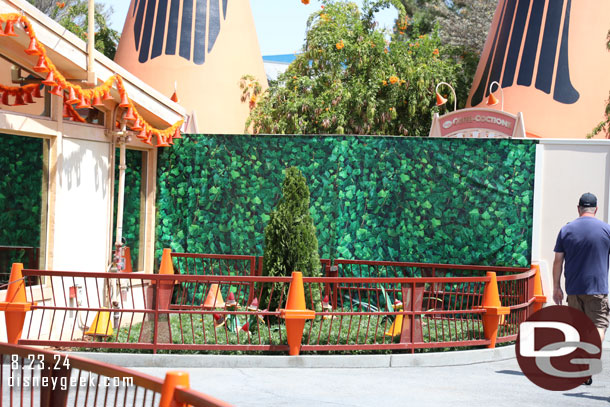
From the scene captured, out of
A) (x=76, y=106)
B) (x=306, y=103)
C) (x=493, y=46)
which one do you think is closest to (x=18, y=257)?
(x=76, y=106)

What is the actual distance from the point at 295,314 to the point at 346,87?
46.9ft

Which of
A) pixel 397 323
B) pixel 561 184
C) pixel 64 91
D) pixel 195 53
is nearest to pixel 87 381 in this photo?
pixel 397 323

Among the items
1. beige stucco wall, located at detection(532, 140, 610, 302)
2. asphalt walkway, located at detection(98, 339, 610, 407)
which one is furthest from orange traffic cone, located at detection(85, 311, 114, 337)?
beige stucco wall, located at detection(532, 140, 610, 302)

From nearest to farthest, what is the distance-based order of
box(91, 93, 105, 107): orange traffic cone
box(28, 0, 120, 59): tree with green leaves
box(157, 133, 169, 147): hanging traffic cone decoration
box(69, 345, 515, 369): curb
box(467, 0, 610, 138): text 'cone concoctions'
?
1. box(69, 345, 515, 369): curb
2. box(91, 93, 105, 107): orange traffic cone
3. box(157, 133, 169, 147): hanging traffic cone decoration
4. box(467, 0, 610, 138): text 'cone concoctions'
5. box(28, 0, 120, 59): tree with green leaves

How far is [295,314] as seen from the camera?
8.77 meters

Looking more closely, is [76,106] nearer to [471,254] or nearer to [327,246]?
[327,246]

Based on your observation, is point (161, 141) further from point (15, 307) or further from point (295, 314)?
point (295, 314)

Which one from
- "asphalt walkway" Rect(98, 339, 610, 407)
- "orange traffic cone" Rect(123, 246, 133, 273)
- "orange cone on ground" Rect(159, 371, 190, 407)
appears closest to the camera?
"orange cone on ground" Rect(159, 371, 190, 407)

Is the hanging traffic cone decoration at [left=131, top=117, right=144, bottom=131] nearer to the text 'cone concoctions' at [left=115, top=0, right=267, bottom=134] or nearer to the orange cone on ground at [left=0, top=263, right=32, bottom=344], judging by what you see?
the orange cone on ground at [left=0, top=263, right=32, bottom=344]

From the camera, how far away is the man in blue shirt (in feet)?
25.2

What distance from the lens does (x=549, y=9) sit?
18109 millimetres

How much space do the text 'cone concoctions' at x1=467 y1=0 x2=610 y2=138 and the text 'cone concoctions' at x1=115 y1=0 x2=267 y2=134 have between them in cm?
692

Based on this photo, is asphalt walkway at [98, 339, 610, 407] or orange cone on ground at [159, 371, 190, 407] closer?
orange cone on ground at [159, 371, 190, 407]

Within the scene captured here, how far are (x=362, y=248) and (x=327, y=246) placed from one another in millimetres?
558
